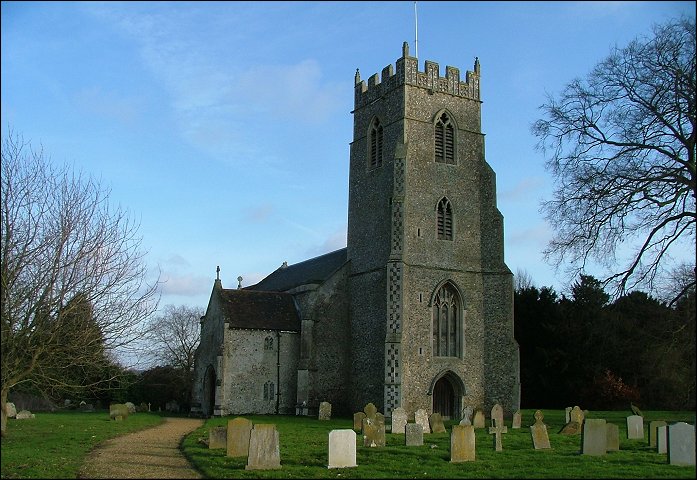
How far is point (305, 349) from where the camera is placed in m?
34.6

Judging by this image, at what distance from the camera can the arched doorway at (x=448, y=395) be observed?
3216 centimetres

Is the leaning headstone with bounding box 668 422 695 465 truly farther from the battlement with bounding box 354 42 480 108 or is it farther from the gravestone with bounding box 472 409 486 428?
the battlement with bounding box 354 42 480 108

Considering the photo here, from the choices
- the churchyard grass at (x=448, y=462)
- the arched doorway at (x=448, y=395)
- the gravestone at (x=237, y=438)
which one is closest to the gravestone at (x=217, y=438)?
the churchyard grass at (x=448, y=462)

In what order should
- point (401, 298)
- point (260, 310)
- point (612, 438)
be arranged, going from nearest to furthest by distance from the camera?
point (612, 438)
point (401, 298)
point (260, 310)

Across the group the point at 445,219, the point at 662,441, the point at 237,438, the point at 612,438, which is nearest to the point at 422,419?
the point at 612,438

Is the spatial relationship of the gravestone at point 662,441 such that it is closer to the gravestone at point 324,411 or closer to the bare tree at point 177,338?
the gravestone at point 324,411

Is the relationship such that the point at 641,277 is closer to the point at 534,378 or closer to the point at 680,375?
the point at 680,375

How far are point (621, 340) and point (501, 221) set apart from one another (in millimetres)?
10409

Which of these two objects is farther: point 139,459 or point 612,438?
point 612,438

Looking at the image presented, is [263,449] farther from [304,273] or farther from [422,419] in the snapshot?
[304,273]

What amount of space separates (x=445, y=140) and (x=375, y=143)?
132 inches

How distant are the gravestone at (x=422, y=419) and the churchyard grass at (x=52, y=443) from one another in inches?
364

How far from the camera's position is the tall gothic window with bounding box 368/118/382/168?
3512 centimetres

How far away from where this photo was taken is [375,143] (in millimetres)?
35562
